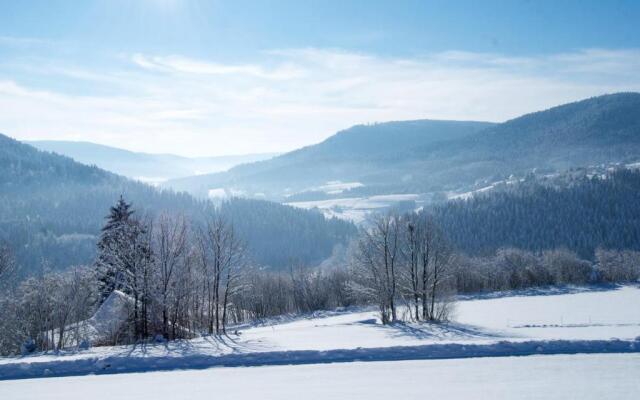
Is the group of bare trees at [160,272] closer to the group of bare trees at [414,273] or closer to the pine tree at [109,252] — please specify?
the pine tree at [109,252]

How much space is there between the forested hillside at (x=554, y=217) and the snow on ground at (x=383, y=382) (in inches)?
3803

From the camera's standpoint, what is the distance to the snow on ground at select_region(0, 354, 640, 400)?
47.5ft

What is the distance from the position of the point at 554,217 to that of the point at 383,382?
132149mm

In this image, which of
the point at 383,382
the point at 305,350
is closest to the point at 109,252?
the point at 305,350

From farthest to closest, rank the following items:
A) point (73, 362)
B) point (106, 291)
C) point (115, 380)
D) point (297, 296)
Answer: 1. point (297, 296)
2. point (106, 291)
3. point (73, 362)
4. point (115, 380)

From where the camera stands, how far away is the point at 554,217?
132m

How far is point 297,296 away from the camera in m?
68.7

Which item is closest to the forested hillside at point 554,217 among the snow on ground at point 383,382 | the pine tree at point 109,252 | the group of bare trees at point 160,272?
the group of bare trees at point 160,272

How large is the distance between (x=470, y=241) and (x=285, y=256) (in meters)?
56.9

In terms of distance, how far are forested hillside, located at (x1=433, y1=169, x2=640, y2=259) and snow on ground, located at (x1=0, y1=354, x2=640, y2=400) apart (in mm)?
96599

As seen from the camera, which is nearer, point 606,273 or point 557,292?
point 557,292

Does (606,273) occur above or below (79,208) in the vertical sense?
below

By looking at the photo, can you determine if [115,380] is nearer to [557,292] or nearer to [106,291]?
[106,291]

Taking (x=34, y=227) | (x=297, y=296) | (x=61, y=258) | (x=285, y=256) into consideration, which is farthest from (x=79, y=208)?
Result: (x=297, y=296)
